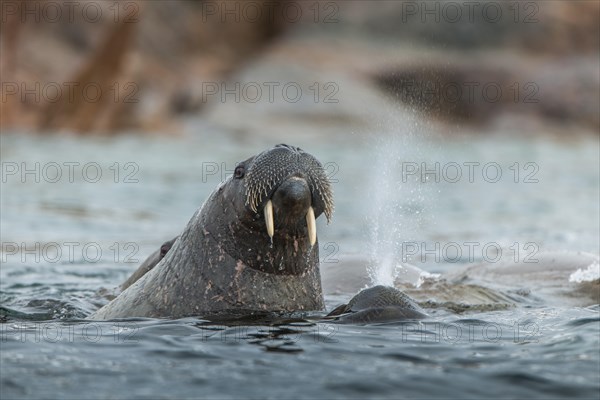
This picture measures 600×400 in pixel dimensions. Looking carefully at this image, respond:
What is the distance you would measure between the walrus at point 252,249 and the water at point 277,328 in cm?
20

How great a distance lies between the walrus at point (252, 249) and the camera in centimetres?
533

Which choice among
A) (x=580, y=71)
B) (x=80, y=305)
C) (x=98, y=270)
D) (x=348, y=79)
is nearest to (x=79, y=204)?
(x=98, y=270)

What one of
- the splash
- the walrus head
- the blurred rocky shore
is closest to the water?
the splash

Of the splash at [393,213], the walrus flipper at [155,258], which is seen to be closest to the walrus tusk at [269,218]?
the walrus flipper at [155,258]

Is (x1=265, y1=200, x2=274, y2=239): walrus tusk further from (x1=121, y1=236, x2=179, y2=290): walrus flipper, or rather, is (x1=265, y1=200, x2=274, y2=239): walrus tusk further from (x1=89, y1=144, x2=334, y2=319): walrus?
(x1=121, y1=236, x2=179, y2=290): walrus flipper

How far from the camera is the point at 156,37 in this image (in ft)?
131

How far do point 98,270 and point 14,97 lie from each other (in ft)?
72.3

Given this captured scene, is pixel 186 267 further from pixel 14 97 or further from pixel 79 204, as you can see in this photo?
pixel 14 97

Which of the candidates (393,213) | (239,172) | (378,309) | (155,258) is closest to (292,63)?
(393,213)

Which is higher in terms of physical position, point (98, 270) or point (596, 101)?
point (596, 101)

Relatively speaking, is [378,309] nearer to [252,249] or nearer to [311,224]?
[311,224]

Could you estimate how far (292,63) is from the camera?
123 feet

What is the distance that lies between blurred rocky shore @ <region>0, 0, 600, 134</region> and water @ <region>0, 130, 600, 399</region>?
11.2 meters

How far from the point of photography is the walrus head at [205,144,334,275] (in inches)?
208
